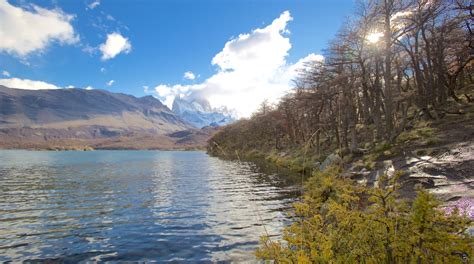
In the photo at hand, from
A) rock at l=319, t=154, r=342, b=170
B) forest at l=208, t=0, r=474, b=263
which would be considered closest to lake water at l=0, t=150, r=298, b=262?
forest at l=208, t=0, r=474, b=263

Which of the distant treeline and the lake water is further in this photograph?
the distant treeline

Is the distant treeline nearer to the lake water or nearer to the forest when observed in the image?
the forest

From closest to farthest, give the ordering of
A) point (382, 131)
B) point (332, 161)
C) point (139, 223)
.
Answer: point (139, 223), point (332, 161), point (382, 131)

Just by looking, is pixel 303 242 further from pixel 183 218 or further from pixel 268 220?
pixel 183 218

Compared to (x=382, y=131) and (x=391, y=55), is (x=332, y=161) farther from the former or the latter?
(x=391, y=55)

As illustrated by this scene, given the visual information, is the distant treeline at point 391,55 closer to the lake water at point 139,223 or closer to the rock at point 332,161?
the rock at point 332,161

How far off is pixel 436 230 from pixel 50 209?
23.1 m

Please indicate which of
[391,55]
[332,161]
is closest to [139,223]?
[332,161]

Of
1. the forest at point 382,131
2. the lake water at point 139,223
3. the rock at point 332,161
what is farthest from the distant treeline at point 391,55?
the lake water at point 139,223

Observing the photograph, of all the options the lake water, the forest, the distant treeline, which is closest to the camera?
the forest

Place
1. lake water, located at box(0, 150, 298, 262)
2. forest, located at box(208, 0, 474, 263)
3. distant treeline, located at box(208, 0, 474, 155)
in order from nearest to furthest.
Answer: forest, located at box(208, 0, 474, 263)
lake water, located at box(0, 150, 298, 262)
distant treeline, located at box(208, 0, 474, 155)

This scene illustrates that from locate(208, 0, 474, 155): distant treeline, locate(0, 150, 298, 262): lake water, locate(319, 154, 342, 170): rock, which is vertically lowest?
locate(0, 150, 298, 262): lake water

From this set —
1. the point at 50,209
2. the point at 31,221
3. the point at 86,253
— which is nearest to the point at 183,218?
the point at 86,253

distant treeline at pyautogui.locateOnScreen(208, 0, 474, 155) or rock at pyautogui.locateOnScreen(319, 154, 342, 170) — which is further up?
distant treeline at pyautogui.locateOnScreen(208, 0, 474, 155)
